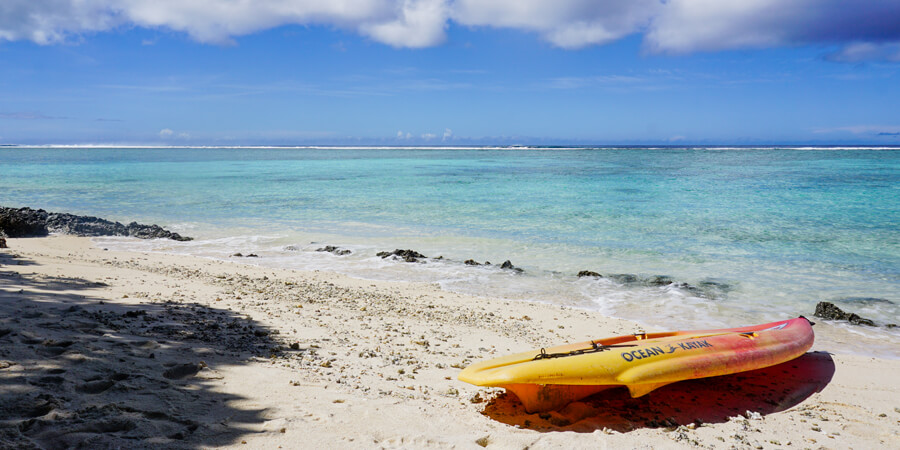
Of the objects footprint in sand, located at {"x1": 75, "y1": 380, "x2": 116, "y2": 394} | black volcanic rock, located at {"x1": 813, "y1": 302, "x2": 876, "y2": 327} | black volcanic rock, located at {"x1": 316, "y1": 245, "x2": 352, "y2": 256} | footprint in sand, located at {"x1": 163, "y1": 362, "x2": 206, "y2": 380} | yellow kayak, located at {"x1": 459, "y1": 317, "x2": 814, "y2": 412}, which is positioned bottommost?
black volcanic rock, located at {"x1": 813, "y1": 302, "x2": 876, "y2": 327}

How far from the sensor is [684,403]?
4.91 metres

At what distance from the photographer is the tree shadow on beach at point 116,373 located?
312 centimetres

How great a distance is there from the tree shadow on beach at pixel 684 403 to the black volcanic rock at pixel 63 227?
13062 millimetres

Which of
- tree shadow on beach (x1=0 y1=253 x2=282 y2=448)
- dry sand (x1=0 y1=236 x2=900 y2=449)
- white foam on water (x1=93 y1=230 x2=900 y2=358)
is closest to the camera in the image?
tree shadow on beach (x1=0 y1=253 x2=282 y2=448)

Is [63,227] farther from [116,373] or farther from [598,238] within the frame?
[598,238]

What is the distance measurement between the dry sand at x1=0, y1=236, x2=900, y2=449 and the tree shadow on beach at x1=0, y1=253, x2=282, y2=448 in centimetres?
1

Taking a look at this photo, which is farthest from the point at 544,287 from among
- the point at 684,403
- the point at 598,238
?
the point at 598,238

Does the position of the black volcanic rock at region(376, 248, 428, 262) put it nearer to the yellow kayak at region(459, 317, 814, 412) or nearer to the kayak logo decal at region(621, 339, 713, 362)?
the yellow kayak at region(459, 317, 814, 412)

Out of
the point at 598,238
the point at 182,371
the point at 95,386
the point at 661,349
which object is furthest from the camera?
the point at 598,238

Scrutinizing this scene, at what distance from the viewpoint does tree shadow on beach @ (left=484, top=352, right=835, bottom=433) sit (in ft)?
14.2

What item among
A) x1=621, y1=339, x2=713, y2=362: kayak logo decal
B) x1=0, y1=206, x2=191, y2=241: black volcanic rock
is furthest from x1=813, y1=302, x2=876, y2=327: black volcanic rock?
x1=0, y1=206, x2=191, y2=241: black volcanic rock

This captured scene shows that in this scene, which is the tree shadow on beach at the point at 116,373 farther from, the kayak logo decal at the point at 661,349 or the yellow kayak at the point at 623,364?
the kayak logo decal at the point at 661,349

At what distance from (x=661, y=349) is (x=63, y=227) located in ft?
55.5

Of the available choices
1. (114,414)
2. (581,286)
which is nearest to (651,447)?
(114,414)
